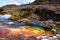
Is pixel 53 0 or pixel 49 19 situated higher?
pixel 53 0

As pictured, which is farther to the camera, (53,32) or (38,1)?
(38,1)

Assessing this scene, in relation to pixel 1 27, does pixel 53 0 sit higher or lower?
higher

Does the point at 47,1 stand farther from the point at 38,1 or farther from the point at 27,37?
the point at 27,37

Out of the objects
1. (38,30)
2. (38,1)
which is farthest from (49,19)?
(38,1)

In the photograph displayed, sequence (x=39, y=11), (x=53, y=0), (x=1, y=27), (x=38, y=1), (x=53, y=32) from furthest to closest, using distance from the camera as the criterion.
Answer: (x=38, y=1) → (x=53, y=0) → (x=39, y=11) → (x=1, y=27) → (x=53, y=32)

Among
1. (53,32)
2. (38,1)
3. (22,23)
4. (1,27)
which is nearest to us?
(53,32)

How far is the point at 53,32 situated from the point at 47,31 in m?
0.86

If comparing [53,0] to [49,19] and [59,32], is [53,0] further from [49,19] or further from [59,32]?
[59,32]

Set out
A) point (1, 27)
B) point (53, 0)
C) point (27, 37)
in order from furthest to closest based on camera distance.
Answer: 1. point (53, 0)
2. point (1, 27)
3. point (27, 37)

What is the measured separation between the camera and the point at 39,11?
27172mm

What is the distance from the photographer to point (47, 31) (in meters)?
21.0

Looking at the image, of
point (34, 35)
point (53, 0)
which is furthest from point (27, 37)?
point (53, 0)

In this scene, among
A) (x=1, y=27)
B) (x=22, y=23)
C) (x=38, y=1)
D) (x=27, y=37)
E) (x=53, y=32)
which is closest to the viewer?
(x=27, y=37)

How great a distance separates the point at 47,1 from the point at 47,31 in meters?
11.7
